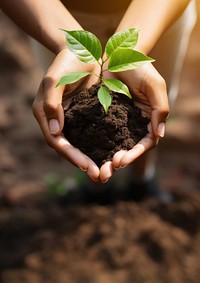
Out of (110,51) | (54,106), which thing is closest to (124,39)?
(110,51)

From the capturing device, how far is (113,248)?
232cm

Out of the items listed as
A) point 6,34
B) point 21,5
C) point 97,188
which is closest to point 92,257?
point 97,188

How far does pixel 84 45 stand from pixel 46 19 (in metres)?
0.33

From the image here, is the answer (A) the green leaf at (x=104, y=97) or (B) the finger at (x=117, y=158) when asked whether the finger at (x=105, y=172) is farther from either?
(A) the green leaf at (x=104, y=97)

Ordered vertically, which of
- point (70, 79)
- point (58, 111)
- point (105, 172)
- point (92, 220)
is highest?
point (70, 79)

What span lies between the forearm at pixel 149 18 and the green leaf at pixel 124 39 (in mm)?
187

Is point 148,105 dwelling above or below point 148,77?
below

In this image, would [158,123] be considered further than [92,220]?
No

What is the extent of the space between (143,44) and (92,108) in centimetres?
27

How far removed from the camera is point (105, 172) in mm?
1439

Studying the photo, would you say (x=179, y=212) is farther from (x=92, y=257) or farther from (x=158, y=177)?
(x=92, y=257)

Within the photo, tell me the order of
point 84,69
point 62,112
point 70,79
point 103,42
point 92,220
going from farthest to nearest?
1. point 92,220
2. point 103,42
3. point 84,69
4. point 62,112
5. point 70,79

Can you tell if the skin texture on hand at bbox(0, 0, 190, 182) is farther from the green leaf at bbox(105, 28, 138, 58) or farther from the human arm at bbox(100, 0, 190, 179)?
the green leaf at bbox(105, 28, 138, 58)

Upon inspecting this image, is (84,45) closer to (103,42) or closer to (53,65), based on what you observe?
(53,65)
